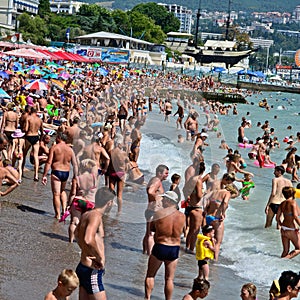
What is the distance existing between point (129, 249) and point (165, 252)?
211cm

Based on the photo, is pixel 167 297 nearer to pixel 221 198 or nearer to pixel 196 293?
pixel 196 293

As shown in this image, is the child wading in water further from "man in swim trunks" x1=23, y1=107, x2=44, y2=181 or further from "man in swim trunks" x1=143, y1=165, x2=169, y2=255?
"man in swim trunks" x1=23, y1=107, x2=44, y2=181

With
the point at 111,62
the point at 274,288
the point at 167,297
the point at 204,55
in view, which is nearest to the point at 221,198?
the point at 167,297

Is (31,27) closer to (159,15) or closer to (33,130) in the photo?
(33,130)

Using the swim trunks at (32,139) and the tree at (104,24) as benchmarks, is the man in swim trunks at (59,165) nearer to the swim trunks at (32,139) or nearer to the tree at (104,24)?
the swim trunks at (32,139)

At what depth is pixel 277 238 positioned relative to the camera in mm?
10266

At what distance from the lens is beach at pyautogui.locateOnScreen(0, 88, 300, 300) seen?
261 inches

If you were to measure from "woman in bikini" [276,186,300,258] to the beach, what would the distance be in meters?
0.16

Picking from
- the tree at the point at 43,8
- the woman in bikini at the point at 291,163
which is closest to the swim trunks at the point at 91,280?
the woman in bikini at the point at 291,163

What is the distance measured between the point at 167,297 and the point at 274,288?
1222 mm

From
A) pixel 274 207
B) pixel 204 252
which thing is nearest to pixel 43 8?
pixel 274 207

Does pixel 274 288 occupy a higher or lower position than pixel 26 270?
higher

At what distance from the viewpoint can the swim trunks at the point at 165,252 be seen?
6082 mm

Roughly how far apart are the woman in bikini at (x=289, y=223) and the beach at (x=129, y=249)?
0.16 m
